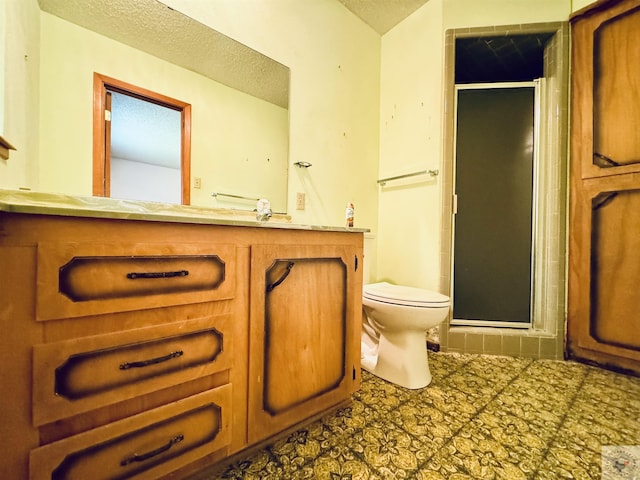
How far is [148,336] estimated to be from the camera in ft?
2.02

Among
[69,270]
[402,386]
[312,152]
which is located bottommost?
[402,386]

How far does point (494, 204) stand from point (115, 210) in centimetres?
230

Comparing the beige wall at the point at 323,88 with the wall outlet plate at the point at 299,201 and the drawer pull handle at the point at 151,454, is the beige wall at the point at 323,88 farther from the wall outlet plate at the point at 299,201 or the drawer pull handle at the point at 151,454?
the drawer pull handle at the point at 151,454

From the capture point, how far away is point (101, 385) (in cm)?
56

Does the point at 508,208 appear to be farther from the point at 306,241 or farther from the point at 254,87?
the point at 254,87

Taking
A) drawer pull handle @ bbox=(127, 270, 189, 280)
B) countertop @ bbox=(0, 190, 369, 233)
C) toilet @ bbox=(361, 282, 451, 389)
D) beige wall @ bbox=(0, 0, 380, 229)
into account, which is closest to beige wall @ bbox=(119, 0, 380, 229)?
beige wall @ bbox=(0, 0, 380, 229)

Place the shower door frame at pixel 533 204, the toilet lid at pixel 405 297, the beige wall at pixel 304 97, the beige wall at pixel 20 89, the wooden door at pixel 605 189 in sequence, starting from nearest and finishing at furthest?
the beige wall at pixel 20 89
the beige wall at pixel 304 97
the toilet lid at pixel 405 297
the wooden door at pixel 605 189
the shower door frame at pixel 533 204

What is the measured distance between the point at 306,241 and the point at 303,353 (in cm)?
39

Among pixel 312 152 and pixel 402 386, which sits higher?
pixel 312 152

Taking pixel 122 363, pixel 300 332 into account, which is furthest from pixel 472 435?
pixel 122 363

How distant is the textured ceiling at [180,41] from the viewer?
100 cm

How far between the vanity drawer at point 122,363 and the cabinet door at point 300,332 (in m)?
0.13

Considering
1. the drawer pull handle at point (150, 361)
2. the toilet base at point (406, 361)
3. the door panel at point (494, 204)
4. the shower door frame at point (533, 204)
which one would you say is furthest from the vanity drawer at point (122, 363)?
the door panel at point (494, 204)

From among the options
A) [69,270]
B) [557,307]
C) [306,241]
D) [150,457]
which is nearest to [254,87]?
[306,241]
